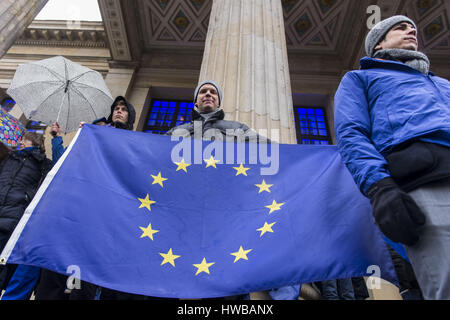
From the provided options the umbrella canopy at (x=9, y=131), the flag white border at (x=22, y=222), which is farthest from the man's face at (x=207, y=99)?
the umbrella canopy at (x=9, y=131)

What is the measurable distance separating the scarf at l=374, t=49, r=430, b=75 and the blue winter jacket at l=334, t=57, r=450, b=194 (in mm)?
47

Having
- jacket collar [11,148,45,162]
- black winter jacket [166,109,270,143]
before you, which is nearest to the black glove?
black winter jacket [166,109,270,143]

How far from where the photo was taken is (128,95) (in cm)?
1112

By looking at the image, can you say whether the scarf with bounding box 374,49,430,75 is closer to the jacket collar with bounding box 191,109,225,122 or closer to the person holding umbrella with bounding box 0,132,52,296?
the jacket collar with bounding box 191,109,225,122

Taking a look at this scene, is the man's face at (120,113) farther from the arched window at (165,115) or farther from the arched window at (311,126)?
the arched window at (311,126)

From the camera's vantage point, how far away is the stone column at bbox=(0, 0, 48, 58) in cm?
618

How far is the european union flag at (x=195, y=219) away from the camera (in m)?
1.80

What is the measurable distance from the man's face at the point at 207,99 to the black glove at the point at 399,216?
197 cm

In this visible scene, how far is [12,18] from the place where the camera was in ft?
20.9

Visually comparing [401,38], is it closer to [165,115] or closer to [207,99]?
[207,99]

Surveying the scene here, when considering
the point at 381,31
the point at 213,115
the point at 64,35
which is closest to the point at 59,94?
the point at 213,115

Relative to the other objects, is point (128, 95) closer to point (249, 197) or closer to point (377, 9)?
point (377, 9)
